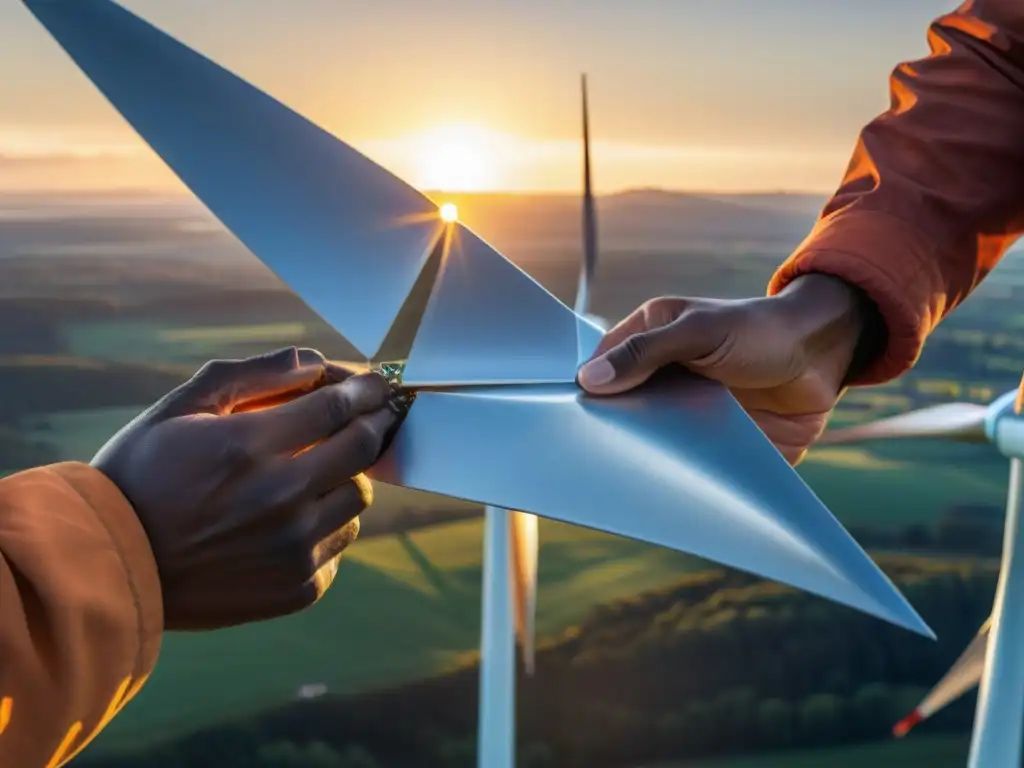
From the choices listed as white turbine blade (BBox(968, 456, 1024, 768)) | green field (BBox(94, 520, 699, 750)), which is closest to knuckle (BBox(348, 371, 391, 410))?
white turbine blade (BBox(968, 456, 1024, 768))

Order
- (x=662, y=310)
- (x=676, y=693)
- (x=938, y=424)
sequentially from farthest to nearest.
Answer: (x=676, y=693)
(x=938, y=424)
(x=662, y=310)

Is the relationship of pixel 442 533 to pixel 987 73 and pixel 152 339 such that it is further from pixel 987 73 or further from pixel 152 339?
pixel 987 73

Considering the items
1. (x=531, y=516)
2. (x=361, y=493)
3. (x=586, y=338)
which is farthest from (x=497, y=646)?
(x=361, y=493)

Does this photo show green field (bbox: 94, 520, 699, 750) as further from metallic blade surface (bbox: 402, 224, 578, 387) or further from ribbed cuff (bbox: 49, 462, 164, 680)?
ribbed cuff (bbox: 49, 462, 164, 680)

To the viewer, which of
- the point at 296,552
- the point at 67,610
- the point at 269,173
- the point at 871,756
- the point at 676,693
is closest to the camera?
the point at 67,610

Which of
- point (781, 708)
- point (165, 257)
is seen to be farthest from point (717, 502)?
point (781, 708)

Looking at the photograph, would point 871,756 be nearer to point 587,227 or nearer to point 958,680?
point 958,680

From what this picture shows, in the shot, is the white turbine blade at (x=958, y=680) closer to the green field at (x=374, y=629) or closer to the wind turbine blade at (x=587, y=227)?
the wind turbine blade at (x=587, y=227)
